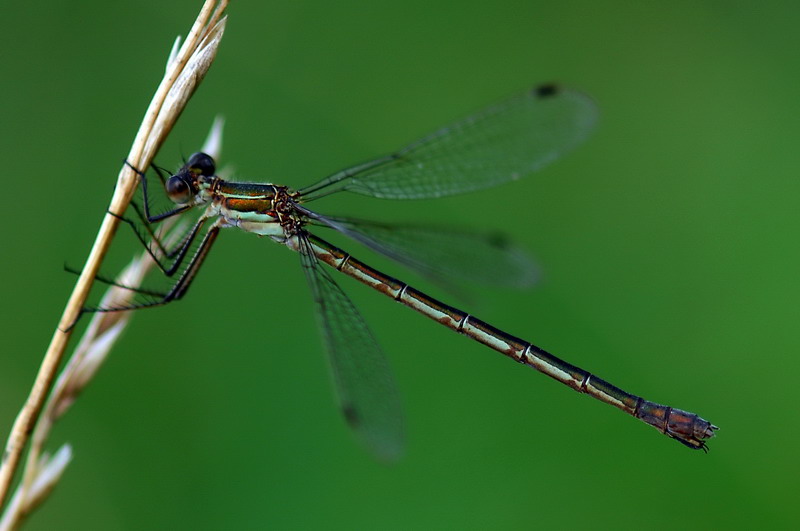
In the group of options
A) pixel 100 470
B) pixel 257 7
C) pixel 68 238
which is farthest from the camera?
pixel 257 7

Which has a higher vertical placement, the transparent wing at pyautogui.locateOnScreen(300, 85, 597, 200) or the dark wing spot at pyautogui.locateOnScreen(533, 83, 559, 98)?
the dark wing spot at pyautogui.locateOnScreen(533, 83, 559, 98)

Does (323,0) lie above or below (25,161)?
above

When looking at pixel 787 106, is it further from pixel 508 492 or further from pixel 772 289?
pixel 508 492

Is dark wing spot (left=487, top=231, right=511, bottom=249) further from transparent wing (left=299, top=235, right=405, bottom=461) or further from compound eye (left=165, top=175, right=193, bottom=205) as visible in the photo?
compound eye (left=165, top=175, right=193, bottom=205)

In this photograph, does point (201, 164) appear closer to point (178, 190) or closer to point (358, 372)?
point (178, 190)

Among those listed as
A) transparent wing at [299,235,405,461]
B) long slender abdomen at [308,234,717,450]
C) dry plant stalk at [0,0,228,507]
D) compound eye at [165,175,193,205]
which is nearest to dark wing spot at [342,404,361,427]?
transparent wing at [299,235,405,461]

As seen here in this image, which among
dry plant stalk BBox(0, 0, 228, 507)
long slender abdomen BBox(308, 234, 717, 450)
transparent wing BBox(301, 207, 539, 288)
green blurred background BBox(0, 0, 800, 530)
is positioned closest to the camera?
dry plant stalk BBox(0, 0, 228, 507)

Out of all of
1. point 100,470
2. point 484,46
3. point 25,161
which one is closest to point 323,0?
point 484,46

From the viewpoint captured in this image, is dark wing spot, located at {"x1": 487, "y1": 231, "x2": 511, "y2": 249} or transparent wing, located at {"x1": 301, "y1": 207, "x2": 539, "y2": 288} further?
dark wing spot, located at {"x1": 487, "y1": 231, "x2": 511, "y2": 249}
